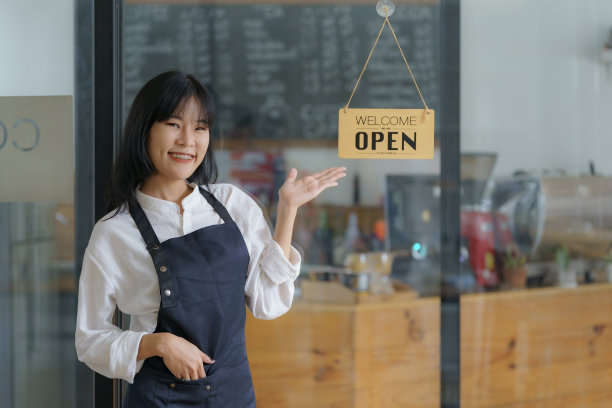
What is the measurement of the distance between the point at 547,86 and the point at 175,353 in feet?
4.76

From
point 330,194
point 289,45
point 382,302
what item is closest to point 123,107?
point 289,45

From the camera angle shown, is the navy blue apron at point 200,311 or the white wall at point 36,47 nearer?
the navy blue apron at point 200,311

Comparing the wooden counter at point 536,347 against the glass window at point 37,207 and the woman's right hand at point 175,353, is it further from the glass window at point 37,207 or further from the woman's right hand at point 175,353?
the glass window at point 37,207

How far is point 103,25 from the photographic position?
1.78 metres

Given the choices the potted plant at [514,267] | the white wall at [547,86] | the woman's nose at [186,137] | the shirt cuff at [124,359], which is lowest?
the shirt cuff at [124,359]

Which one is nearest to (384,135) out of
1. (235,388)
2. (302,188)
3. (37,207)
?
(302,188)

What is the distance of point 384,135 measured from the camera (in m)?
1.67

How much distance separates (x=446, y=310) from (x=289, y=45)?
101cm

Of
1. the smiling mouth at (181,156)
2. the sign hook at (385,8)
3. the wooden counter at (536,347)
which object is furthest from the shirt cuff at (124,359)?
the sign hook at (385,8)

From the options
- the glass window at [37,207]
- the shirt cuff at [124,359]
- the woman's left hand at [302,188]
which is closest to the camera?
the shirt cuff at [124,359]

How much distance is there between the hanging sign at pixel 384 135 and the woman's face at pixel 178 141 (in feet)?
1.67

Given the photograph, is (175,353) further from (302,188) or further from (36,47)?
(36,47)

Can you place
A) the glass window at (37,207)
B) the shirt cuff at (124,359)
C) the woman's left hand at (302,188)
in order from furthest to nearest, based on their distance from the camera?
the glass window at (37,207) < the woman's left hand at (302,188) < the shirt cuff at (124,359)

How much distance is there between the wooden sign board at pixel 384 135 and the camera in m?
1.66
